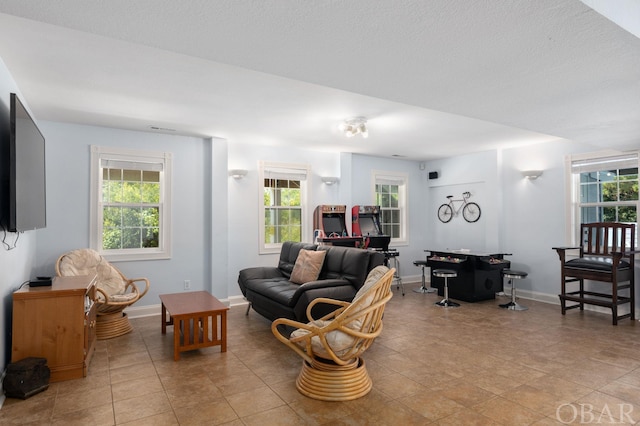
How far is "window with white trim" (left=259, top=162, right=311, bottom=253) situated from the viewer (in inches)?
252

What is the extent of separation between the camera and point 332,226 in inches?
263

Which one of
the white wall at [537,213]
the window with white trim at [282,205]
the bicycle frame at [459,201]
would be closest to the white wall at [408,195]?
the bicycle frame at [459,201]

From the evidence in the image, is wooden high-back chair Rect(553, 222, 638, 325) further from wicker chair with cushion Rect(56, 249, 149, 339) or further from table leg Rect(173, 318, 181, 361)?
wicker chair with cushion Rect(56, 249, 149, 339)

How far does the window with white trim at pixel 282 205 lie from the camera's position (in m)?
6.41

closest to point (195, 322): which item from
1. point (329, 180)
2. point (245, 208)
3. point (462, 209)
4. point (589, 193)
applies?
point (245, 208)

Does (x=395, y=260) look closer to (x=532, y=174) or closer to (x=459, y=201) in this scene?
(x=459, y=201)

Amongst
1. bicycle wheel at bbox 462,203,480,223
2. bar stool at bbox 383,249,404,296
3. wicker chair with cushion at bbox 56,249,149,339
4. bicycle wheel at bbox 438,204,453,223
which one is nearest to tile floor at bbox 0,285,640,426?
wicker chair with cushion at bbox 56,249,149,339

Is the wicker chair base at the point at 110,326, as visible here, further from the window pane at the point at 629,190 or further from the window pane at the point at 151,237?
the window pane at the point at 629,190

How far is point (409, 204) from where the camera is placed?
815 cm

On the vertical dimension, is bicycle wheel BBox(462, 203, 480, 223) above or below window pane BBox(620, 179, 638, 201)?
below

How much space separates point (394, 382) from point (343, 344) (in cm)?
67

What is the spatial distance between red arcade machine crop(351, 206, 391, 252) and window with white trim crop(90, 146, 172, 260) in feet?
10.3

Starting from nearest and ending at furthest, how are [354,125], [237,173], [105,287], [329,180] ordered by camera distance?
[105,287] → [354,125] → [237,173] → [329,180]

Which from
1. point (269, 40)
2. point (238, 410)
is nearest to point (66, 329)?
point (238, 410)
